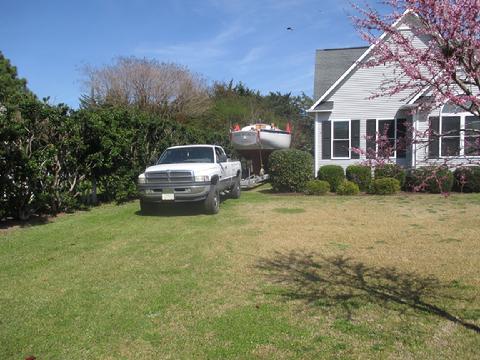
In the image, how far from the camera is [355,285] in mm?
5375

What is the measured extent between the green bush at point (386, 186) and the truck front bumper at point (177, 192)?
7152 millimetres

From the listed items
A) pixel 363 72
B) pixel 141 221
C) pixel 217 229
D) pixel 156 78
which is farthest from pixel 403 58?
pixel 156 78

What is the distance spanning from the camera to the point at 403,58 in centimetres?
354

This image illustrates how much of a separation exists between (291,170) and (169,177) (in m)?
6.30

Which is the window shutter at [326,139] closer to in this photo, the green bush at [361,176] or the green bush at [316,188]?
the green bush at [361,176]

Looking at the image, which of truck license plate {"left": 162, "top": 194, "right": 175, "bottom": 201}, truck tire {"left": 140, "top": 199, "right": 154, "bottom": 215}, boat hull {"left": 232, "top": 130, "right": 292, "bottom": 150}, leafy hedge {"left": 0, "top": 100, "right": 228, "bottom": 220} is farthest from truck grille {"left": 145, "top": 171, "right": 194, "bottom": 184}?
boat hull {"left": 232, "top": 130, "right": 292, "bottom": 150}

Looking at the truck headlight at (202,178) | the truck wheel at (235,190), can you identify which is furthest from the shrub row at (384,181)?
the truck headlight at (202,178)

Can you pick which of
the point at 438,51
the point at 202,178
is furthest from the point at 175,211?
the point at 438,51

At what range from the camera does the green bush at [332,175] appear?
1681cm

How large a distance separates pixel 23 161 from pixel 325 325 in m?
7.55

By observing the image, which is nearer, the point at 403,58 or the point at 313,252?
the point at 403,58

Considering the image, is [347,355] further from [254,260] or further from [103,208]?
[103,208]

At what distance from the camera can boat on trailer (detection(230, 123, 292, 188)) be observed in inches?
745

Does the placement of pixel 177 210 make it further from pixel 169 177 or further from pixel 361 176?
pixel 361 176
